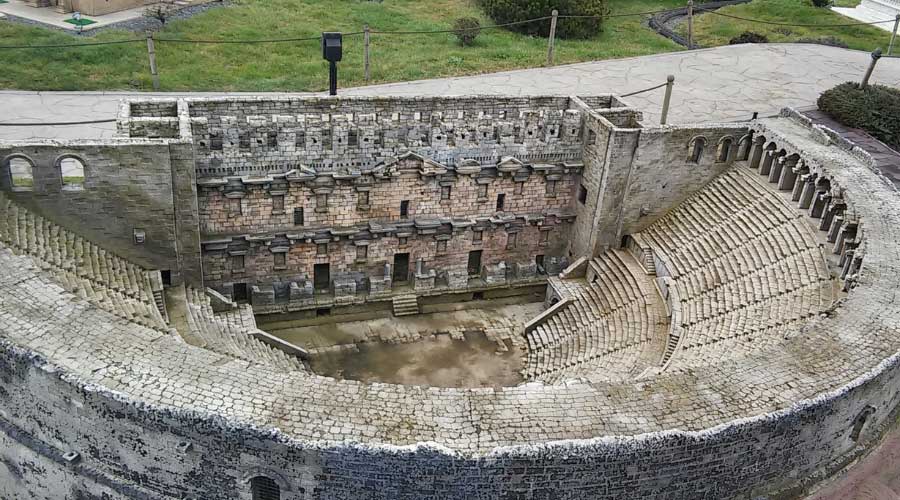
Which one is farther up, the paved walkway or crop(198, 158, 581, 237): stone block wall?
the paved walkway

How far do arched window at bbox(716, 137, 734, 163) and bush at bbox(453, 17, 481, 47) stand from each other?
18534 millimetres

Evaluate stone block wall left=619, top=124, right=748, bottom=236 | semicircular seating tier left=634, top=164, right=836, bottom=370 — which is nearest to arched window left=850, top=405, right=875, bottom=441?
semicircular seating tier left=634, top=164, right=836, bottom=370

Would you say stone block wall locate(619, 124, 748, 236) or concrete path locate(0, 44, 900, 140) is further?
concrete path locate(0, 44, 900, 140)

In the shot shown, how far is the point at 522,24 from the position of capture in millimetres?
46969

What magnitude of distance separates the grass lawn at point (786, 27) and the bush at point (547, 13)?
7051 mm

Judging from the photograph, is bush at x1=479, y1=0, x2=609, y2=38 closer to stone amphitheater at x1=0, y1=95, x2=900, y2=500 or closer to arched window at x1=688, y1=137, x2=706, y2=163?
stone amphitheater at x1=0, y1=95, x2=900, y2=500

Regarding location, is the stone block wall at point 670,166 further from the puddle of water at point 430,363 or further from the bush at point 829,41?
the bush at point 829,41

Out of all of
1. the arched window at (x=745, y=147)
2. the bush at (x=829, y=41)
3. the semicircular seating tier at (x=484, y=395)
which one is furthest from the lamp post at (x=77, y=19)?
the bush at (x=829, y=41)

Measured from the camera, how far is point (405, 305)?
28609 millimetres

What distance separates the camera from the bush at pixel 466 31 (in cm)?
4409

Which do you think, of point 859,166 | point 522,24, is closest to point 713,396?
point 859,166

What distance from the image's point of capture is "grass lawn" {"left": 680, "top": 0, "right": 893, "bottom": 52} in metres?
49.4

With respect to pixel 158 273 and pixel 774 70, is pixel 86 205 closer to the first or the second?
pixel 158 273

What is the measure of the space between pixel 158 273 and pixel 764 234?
18.3 meters
